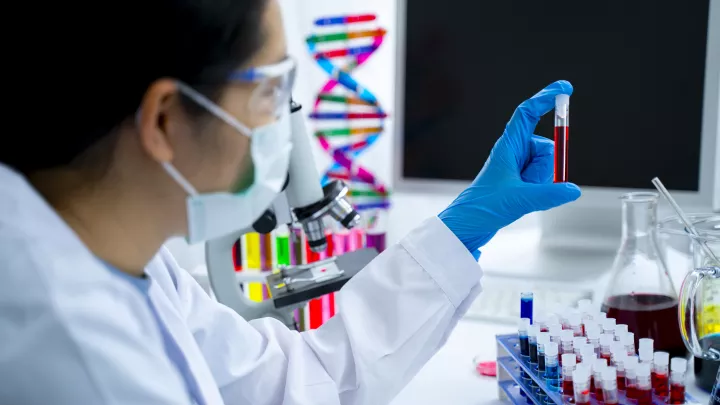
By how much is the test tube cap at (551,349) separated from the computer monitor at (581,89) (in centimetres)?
81

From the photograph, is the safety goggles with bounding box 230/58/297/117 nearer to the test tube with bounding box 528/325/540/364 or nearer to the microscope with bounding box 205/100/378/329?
the microscope with bounding box 205/100/378/329

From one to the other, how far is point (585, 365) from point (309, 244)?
→ 1.74 ft

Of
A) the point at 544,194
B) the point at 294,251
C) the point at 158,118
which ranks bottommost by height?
the point at 294,251

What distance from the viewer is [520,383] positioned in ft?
3.23

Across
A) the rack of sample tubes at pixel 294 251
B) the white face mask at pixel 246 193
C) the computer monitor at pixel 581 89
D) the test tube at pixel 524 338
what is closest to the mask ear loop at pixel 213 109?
the white face mask at pixel 246 193

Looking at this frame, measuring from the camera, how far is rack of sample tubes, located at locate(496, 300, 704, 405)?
0.83 metres

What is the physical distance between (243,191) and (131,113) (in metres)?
0.16

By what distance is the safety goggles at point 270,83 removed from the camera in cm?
70

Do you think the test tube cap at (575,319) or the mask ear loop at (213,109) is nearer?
the mask ear loop at (213,109)

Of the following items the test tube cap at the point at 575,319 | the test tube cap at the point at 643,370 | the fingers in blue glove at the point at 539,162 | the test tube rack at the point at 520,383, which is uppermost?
the fingers in blue glove at the point at 539,162

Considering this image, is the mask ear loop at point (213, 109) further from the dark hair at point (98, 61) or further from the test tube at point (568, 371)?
the test tube at point (568, 371)

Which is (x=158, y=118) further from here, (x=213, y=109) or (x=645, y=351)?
(x=645, y=351)

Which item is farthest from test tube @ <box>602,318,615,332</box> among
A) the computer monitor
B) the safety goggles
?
the computer monitor

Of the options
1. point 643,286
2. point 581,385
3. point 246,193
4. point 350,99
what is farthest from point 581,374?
point 350,99
